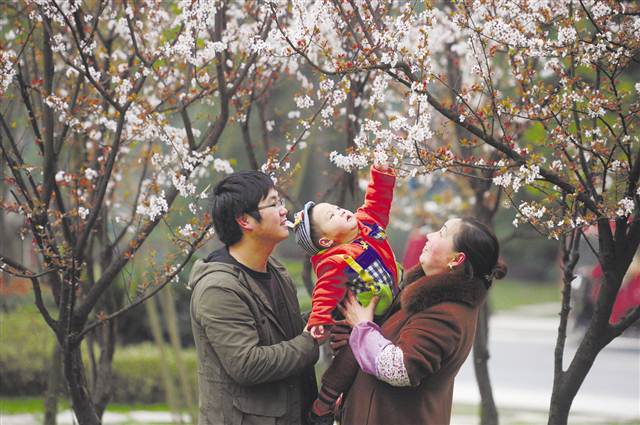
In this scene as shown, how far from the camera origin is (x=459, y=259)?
3154 millimetres

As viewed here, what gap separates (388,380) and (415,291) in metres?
0.32

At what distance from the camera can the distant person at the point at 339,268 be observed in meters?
3.27

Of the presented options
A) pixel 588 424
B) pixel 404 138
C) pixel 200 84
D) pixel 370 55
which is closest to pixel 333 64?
pixel 370 55

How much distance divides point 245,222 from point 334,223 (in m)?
0.33

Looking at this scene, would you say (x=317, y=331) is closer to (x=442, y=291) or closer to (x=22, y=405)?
(x=442, y=291)

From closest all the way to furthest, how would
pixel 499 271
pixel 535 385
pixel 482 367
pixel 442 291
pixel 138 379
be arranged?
pixel 442 291 → pixel 499 271 → pixel 482 367 → pixel 138 379 → pixel 535 385

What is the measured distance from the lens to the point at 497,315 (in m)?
21.0

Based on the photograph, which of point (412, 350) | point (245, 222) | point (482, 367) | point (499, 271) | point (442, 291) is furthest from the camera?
point (482, 367)

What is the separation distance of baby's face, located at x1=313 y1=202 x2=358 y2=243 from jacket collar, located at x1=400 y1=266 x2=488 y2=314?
37 cm

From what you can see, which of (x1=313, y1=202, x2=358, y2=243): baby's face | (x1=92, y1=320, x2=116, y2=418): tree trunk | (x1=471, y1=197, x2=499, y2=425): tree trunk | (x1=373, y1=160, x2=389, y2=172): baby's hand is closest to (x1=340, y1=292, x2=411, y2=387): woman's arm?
(x1=313, y1=202, x2=358, y2=243): baby's face

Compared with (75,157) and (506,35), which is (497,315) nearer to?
(75,157)

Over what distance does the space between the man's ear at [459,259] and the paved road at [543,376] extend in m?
6.57

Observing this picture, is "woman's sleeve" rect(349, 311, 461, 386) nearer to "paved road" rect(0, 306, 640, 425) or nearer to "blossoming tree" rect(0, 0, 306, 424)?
"blossoming tree" rect(0, 0, 306, 424)

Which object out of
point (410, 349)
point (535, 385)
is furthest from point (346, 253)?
point (535, 385)
